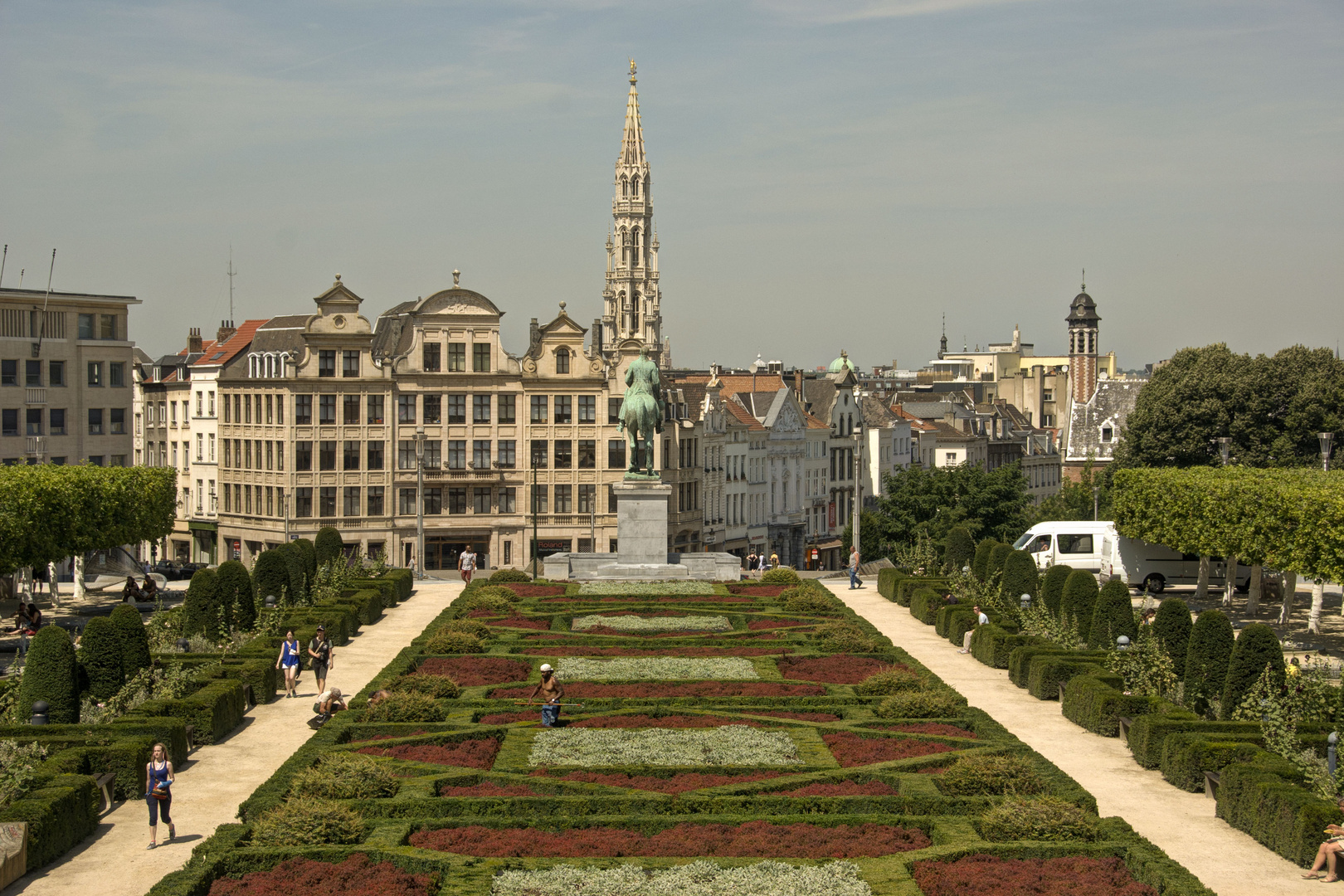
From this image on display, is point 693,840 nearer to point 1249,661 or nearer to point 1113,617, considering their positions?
point 1249,661

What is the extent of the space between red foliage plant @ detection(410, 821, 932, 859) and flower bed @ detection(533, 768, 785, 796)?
2.35 meters

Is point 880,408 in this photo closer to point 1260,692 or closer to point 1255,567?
point 1255,567

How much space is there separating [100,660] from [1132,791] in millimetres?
20654

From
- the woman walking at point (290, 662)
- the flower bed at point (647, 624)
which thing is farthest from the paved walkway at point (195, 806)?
the flower bed at point (647, 624)

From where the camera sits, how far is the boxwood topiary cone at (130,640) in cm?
3244

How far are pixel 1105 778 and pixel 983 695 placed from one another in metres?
8.13

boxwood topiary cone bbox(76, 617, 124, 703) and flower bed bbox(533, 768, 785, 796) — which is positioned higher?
boxwood topiary cone bbox(76, 617, 124, 703)

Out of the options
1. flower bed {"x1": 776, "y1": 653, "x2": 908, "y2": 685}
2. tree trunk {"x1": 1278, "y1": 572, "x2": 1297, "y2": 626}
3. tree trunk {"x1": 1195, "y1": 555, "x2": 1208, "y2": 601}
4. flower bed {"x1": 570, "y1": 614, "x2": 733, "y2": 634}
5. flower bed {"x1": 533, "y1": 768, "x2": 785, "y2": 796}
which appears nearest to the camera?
flower bed {"x1": 533, "y1": 768, "x2": 785, "y2": 796}

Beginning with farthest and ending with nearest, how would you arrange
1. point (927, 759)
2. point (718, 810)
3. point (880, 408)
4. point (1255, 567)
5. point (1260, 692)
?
point (880, 408) → point (1255, 567) → point (1260, 692) → point (927, 759) → point (718, 810)

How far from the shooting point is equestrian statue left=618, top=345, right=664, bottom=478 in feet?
183

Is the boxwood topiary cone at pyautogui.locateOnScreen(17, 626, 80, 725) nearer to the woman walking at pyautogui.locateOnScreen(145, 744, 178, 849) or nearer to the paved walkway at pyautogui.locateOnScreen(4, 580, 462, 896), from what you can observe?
the paved walkway at pyautogui.locateOnScreen(4, 580, 462, 896)

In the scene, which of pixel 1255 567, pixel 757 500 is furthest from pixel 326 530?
pixel 757 500

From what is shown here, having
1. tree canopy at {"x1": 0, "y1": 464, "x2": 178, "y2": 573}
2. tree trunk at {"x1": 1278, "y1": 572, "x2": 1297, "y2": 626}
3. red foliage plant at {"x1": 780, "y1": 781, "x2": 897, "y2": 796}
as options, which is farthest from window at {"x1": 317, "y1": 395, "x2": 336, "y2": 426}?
red foliage plant at {"x1": 780, "y1": 781, "x2": 897, "y2": 796}

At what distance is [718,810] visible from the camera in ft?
77.0
